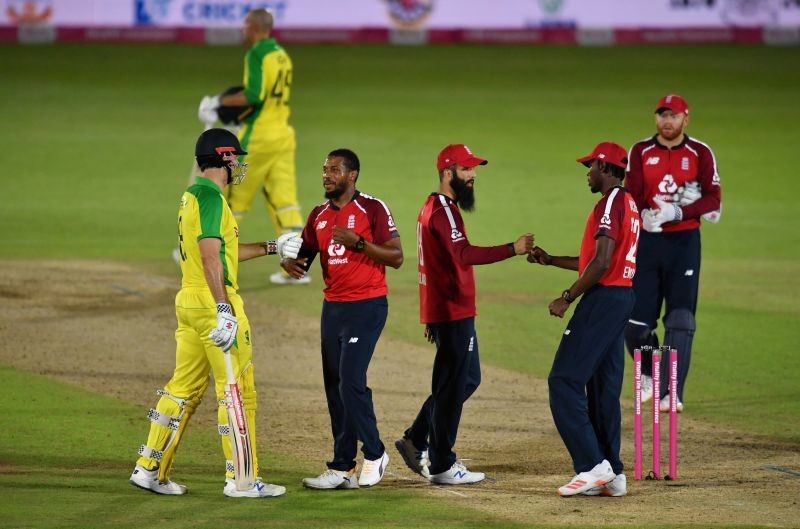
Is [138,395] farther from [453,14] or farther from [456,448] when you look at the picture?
[453,14]

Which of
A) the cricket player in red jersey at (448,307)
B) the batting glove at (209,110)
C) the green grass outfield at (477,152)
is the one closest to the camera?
the cricket player in red jersey at (448,307)

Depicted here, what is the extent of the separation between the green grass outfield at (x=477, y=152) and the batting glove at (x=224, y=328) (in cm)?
101

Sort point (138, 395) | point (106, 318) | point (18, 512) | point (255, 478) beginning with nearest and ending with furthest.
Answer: point (18, 512)
point (255, 478)
point (138, 395)
point (106, 318)

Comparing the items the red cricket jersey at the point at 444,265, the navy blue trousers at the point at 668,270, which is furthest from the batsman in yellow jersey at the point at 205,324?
the navy blue trousers at the point at 668,270

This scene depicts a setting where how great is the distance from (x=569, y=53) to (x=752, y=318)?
68.2ft

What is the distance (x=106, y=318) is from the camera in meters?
13.7

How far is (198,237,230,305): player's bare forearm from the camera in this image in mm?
8156

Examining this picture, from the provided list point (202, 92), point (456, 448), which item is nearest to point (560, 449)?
point (456, 448)

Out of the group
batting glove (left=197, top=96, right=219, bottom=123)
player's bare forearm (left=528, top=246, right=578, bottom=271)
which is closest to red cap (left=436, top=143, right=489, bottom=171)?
player's bare forearm (left=528, top=246, right=578, bottom=271)

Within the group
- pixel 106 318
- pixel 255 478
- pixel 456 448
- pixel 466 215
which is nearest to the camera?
pixel 255 478

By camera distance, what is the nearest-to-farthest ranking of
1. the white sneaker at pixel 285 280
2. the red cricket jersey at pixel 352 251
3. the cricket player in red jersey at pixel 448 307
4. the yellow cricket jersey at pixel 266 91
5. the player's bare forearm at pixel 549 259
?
the red cricket jersey at pixel 352 251 → the cricket player in red jersey at pixel 448 307 → the player's bare forearm at pixel 549 259 → the yellow cricket jersey at pixel 266 91 → the white sneaker at pixel 285 280

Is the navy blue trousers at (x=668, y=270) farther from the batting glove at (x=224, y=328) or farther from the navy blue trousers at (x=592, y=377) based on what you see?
the batting glove at (x=224, y=328)

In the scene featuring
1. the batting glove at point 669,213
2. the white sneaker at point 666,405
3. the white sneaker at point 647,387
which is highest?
the batting glove at point 669,213

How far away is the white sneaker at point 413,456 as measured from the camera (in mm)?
9195
